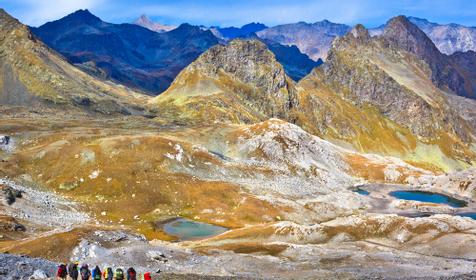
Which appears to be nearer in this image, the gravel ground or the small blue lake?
the gravel ground

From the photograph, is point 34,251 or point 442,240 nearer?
point 34,251

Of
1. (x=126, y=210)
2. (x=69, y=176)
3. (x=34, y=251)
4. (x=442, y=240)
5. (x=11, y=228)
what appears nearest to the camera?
(x=34, y=251)

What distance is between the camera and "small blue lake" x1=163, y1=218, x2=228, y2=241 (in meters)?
123

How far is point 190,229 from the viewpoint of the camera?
130000 millimetres

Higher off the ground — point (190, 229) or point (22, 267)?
point (22, 267)

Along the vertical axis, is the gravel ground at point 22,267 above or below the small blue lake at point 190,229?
above

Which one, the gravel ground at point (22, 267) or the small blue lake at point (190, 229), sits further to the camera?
the small blue lake at point (190, 229)

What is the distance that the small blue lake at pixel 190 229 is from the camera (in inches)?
4857

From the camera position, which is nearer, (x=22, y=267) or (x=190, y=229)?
(x=22, y=267)

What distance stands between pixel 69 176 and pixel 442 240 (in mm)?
100961

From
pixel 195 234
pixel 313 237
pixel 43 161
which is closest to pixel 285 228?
pixel 313 237

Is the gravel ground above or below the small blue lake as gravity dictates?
above

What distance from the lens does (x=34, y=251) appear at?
7081cm

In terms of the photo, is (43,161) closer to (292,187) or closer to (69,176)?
(69,176)
